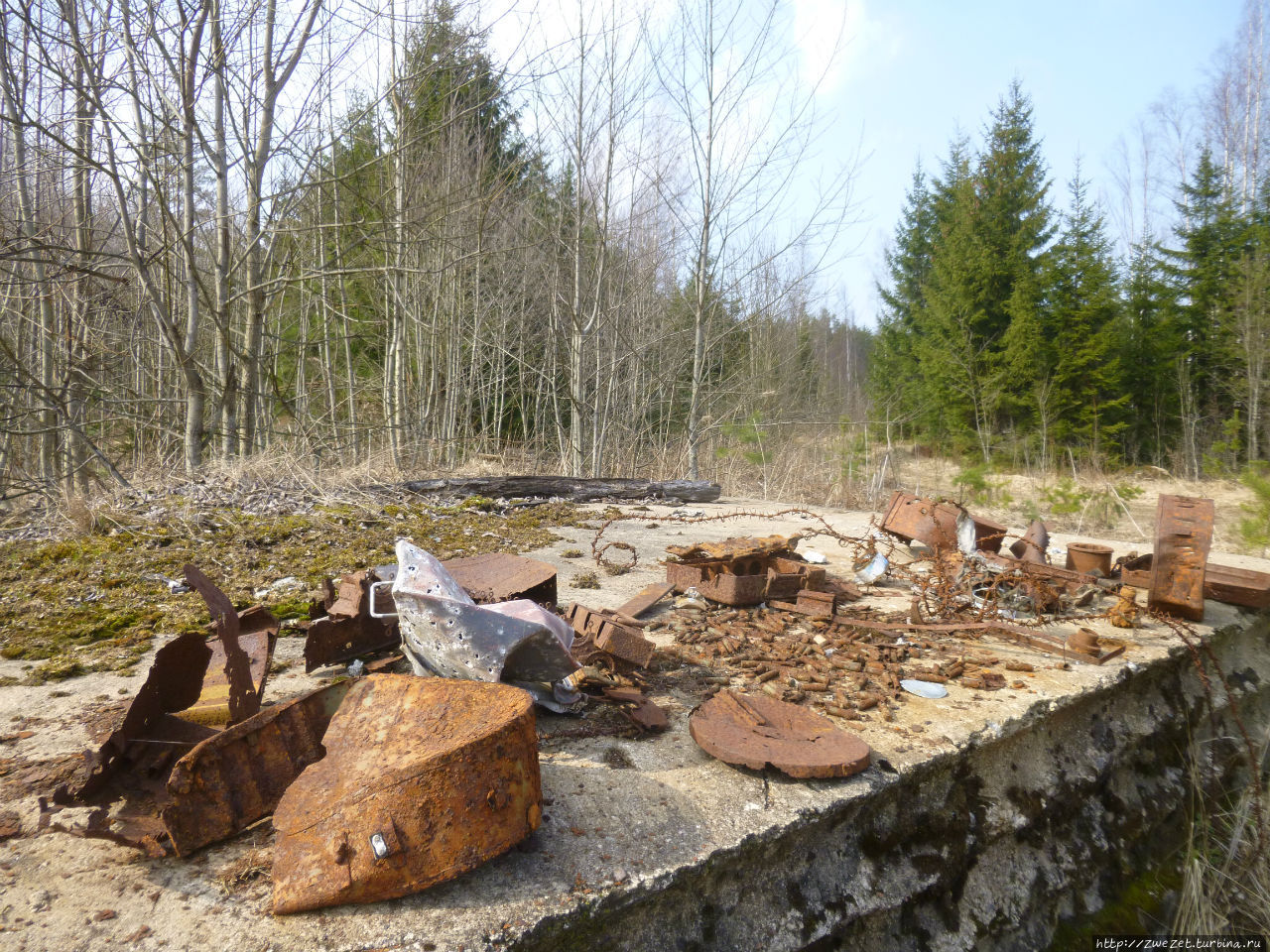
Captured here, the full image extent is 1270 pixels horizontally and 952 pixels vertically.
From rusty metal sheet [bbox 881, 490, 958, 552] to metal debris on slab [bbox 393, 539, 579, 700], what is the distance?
2.47 metres

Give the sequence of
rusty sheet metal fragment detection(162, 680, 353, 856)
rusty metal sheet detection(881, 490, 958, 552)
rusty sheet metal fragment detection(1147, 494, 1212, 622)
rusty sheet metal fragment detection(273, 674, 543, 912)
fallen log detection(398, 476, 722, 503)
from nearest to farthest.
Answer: rusty sheet metal fragment detection(273, 674, 543, 912), rusty sheet metal fragment detection(162, 680, 353, 856), rusty sheet metal fragment detection(1147, 494, 1212, 622), rusty metal sheet detection(881, 490, 958, 552), fallen log detection(398, 476, 722, 503)

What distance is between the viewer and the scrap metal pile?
4.78 ft

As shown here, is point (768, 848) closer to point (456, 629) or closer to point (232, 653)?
point (456, 629)

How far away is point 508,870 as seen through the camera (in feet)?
5.05

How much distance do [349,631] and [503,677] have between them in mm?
713

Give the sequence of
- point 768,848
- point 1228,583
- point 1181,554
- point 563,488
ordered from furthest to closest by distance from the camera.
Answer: point 563,488 → point 1228,583 → point 1181,554 → point 768,848

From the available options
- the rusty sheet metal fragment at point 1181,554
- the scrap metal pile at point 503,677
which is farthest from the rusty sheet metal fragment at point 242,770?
the rusty sheet metal fragment at point 1181,554

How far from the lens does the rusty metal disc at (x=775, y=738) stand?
195 cm

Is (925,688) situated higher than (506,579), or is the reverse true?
(506,579)

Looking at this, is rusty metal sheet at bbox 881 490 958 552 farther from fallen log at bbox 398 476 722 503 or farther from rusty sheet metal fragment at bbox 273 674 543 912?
fallen log at bbox 398 476 722 503

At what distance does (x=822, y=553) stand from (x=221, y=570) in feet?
12.3

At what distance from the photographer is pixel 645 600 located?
346 cm

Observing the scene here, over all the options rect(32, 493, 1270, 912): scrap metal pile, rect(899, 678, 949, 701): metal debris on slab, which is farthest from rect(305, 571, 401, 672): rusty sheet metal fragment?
rect(899, 678, 949, 701): metal debris on slab

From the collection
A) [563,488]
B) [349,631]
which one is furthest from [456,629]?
[563,488]
